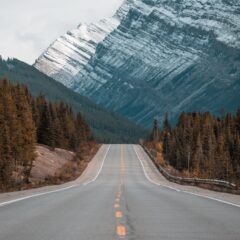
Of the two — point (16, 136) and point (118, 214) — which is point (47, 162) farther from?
point (118, 214)

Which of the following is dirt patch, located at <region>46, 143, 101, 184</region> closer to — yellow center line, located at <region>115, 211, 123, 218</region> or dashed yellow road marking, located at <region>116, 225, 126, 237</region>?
yellow center line, located at <region>115, 211, 123, 218</region>

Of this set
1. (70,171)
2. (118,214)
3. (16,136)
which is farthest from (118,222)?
(70,171)

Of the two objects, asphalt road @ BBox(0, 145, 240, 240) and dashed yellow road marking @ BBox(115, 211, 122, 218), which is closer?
asphalt road @ BBox(0, 145, 240, 240)

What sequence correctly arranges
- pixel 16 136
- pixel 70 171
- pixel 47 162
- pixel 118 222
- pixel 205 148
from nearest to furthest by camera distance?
pixel 118 222 < pixel 16 136 < pixel 70 171 < pixel 47 162 < pixel 205 148

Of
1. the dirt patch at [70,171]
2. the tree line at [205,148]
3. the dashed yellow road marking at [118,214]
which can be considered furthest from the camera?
the tree line at [205,148]

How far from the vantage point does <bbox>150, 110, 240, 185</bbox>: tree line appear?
110500mm

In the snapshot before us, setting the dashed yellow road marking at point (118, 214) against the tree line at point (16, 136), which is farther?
the tree line at point (16, 136)

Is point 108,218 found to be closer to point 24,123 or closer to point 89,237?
point 89,237

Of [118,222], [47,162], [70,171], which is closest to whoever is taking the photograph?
[118,222]

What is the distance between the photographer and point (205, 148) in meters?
134

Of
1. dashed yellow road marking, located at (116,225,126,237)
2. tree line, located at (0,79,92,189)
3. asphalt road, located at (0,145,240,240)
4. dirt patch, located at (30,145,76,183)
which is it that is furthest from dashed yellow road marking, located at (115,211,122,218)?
dirt patch, located at (30,145,76,183)

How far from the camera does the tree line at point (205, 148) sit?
110500mm

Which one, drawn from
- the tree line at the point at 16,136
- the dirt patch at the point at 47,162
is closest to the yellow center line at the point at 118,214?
the tree line at the point at 16,136

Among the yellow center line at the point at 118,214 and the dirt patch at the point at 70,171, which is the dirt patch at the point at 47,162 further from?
the yellow center line at the point at 118,214
